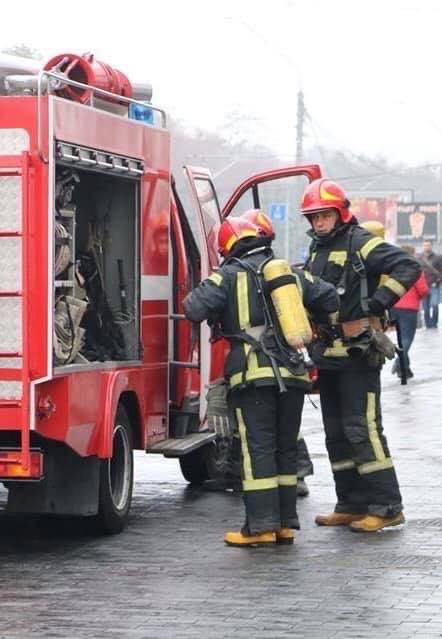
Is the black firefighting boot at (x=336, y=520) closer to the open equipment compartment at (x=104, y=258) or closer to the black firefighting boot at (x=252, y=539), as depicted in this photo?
the black firefighting boot at (x=252, y=539)

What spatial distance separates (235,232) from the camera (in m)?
9.05

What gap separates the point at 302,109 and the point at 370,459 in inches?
1395

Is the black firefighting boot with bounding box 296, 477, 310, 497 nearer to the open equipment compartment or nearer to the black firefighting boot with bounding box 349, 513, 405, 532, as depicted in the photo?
the black firefighting boot with bounding box 349, 513, 405, 532

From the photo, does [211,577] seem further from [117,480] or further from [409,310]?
[409,310]

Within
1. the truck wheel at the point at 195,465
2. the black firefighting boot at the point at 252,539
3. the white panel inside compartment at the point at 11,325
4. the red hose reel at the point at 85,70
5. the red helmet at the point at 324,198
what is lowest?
the black firefighting boot at the point at 252,539

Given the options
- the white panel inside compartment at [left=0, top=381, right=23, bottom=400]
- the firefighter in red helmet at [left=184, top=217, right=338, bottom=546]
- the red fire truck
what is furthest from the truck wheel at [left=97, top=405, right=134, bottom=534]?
the white panel inside compartment at [left=0, top=381, right=23, bottom=400]

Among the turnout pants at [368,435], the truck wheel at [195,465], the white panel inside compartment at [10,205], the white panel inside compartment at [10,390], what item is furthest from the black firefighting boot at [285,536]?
the truck wheel at [195,465]

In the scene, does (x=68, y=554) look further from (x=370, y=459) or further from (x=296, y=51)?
(x=296, y=51)

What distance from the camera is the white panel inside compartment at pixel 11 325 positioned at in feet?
26.7

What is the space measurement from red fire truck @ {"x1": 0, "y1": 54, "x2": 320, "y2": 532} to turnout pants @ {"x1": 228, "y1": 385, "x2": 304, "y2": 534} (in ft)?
2.34

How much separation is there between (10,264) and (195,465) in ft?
12.2

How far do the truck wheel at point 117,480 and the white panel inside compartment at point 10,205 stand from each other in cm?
152

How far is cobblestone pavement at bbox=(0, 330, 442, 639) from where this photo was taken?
682cm

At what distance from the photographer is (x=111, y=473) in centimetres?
944
